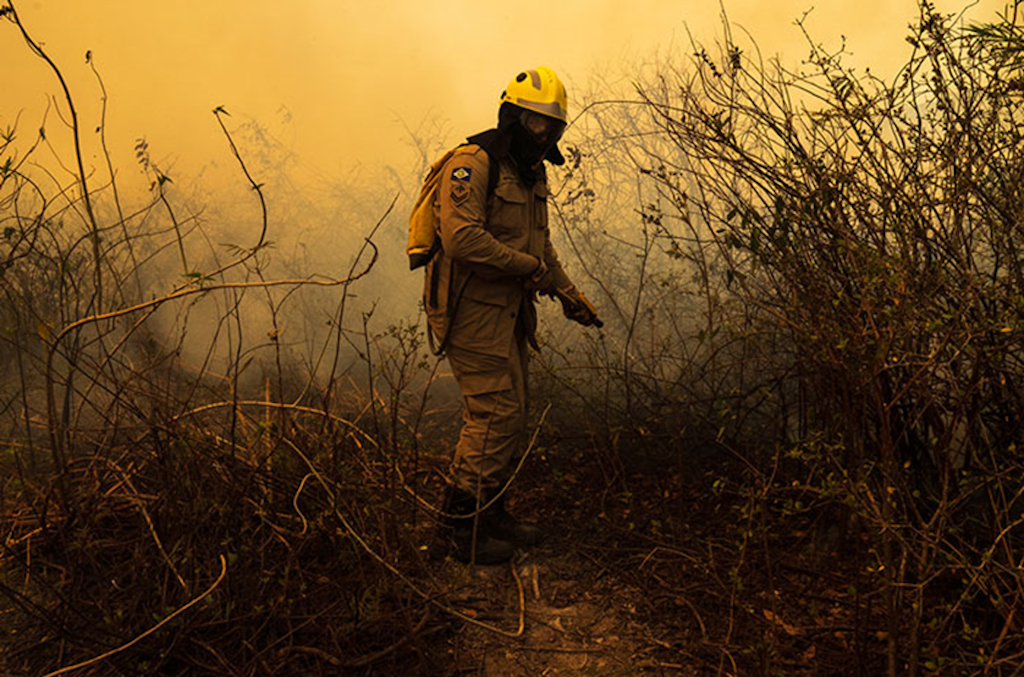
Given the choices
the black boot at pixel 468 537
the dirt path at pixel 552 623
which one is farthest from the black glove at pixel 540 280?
the dirt path at pixel 552 623

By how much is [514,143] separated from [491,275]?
47 centimetres

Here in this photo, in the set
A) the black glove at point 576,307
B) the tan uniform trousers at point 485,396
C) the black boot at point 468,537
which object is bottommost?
the black boot at point 468,537

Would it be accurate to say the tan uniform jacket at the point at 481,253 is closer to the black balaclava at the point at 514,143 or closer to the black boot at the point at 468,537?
the black balaclava at the point at 514,143

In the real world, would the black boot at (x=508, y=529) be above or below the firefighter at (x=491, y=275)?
below

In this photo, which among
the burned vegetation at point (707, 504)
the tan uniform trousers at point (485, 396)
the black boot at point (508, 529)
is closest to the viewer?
the burned vegetation at point (707, 504)

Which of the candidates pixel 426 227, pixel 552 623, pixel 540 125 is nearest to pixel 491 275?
pixel 426 227

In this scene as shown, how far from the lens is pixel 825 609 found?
2.79 meters

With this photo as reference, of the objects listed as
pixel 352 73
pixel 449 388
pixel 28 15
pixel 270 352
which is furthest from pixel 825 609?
pixel 28 15

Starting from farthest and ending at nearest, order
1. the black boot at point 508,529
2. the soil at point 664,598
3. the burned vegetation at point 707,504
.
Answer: the black boot at point 508,529 → the soil at point 664,598 → the burned vegetation at point 707,504

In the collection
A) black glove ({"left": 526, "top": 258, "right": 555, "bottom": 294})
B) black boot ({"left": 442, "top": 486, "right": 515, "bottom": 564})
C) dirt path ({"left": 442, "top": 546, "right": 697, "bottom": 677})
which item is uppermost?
black glove ({"left": 526, "top": 258, "right": 555, "bottom": 294})

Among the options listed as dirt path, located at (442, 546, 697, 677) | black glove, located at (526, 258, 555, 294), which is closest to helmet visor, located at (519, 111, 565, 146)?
black glove, located at (526, 258, 555, 294)

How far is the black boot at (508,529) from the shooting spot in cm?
334

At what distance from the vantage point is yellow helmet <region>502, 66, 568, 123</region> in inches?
121

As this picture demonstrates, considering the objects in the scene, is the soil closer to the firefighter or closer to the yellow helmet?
the firefighter
